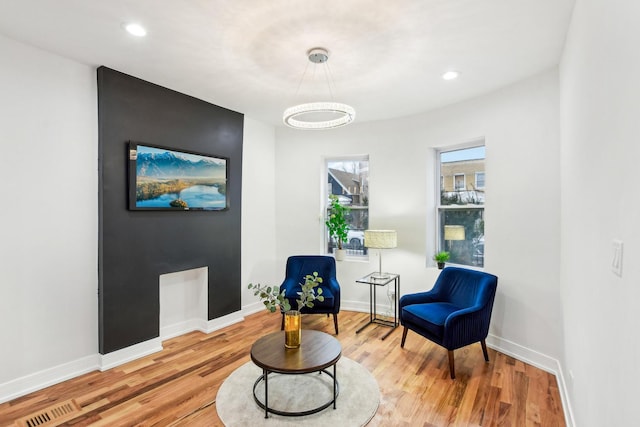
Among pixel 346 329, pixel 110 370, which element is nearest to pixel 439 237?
pixel 346 329

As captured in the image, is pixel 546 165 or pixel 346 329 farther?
pixel 346 329

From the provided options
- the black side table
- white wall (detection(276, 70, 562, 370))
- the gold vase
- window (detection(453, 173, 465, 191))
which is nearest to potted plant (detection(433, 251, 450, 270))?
A: white wall (detection(276, 70, 562, 370))

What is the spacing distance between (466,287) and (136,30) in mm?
3873

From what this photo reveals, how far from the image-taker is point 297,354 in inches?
99.3

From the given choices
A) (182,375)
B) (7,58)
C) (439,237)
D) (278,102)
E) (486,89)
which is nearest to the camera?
(7,58)

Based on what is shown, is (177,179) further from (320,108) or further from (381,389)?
(381,389)

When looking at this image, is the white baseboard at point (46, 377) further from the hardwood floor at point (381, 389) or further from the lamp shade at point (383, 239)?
the lamp shade at point (383, 239)

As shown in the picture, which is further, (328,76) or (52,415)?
(328,76)

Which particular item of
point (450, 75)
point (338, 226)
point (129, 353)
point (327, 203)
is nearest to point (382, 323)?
point (338, 226)

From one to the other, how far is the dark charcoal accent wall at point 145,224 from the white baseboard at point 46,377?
0.50 feet

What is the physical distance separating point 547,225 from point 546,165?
584 mm

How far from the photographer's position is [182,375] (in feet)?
9.82

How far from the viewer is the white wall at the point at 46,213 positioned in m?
2.64

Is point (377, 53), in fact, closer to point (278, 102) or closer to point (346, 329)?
point (278, 102)
